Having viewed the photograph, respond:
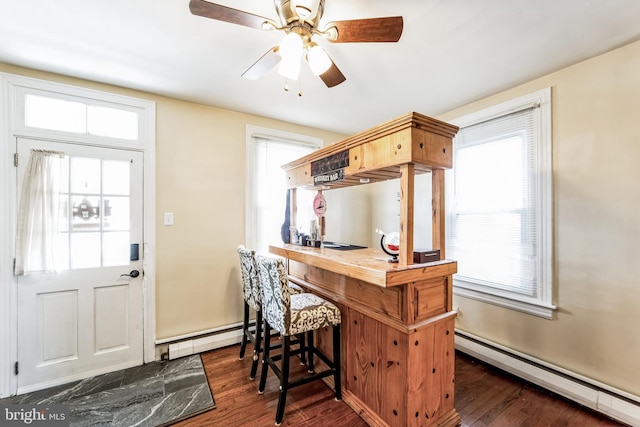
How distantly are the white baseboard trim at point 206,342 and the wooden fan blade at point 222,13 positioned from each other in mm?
2777

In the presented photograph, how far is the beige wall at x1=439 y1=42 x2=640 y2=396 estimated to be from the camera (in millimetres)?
1839

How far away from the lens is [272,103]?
9.29 feet

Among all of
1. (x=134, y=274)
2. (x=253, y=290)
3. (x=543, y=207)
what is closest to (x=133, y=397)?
(x=134, y=274)

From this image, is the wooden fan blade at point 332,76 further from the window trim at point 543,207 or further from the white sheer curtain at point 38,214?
the white sheer curtain at point 38,214

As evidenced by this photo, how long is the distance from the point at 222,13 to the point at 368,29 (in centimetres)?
71

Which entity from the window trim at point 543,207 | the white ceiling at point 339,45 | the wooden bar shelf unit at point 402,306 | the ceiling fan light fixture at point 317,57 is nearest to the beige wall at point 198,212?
the white ceiling at point 339,45

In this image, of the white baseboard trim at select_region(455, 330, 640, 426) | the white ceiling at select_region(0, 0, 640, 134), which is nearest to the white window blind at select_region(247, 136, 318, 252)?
the white ceiling at select_region(0, 0, 640, 134)

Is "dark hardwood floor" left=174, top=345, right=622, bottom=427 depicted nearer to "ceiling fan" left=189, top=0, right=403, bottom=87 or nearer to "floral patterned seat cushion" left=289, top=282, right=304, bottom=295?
"floral patterned seat cushion" left=289, top=282, right=304, bottom=295

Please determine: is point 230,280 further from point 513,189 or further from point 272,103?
point 513,189

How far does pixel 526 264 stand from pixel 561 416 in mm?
1096

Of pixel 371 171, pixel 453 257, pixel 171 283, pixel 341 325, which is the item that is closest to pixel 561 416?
pixel 453 257

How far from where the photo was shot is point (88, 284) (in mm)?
2330

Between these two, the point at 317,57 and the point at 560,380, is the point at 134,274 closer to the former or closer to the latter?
the point at 317,57

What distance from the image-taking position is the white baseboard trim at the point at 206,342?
2.64 metres
